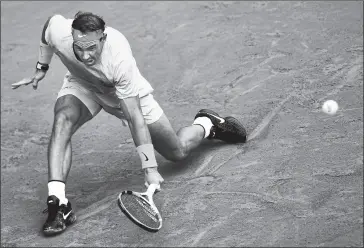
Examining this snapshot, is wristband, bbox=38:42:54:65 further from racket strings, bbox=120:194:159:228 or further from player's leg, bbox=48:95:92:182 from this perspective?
racket strings, bbox=120:194:159:228

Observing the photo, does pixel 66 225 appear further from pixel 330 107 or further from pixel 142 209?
pixel 330 107

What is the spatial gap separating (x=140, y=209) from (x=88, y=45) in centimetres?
135

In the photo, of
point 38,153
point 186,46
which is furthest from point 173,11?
point 38,153

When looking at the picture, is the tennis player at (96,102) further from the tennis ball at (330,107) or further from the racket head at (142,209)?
the tennis ball at (330,107)

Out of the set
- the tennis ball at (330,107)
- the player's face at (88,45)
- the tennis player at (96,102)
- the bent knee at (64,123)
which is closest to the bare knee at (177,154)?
the tennis player at (96,102)

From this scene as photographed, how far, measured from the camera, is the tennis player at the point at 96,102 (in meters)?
5.02

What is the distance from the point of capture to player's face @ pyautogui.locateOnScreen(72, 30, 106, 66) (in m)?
5.02

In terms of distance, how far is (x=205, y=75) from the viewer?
7.70 meters

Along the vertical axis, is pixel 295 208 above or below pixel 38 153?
above

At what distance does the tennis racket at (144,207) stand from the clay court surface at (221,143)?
0.53 feet

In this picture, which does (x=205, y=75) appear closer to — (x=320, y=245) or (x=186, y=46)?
(x=186, y=46)

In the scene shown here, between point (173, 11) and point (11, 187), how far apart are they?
401 cm

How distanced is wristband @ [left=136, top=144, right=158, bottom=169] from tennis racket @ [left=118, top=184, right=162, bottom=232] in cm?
16

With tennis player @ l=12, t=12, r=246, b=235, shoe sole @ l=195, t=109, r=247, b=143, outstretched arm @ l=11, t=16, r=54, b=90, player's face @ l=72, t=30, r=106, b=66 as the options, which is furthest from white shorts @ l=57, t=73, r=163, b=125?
shoe sole @ l=195, t=109, r=247, b=143
